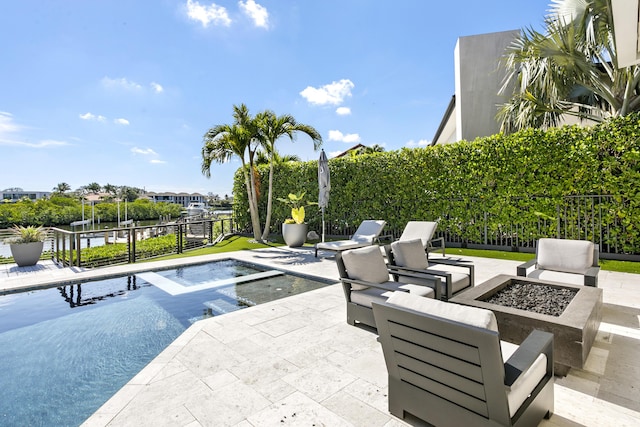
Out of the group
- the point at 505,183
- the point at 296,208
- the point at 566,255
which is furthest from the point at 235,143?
the point at 566,255

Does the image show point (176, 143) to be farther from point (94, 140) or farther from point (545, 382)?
point (545, 382)

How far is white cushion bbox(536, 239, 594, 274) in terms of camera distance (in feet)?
14.4

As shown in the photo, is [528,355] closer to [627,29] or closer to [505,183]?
[627,29]

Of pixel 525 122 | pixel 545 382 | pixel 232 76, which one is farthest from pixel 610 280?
pixel 232 76

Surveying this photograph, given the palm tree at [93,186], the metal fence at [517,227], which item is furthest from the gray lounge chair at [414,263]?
the palm tree at [93,186]

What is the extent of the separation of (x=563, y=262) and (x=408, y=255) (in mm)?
2312

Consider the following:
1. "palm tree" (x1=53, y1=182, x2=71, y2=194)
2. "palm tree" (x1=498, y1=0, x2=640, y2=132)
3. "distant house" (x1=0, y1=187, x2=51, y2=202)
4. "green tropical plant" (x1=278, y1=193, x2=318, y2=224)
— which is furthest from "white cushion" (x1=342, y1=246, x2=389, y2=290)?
"palm tree" (x1=53, y1=182, x2=71, y2=194)

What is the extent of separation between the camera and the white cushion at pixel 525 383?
1.64 metres

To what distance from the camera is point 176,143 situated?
3306 centimetres

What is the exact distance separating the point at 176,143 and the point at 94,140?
12.8m

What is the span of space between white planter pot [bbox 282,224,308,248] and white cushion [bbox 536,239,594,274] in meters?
7.23

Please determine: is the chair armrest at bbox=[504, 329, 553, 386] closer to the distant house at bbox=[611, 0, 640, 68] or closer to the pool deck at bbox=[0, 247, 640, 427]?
the pool deck at bbox=[0, 247, 640, 427]

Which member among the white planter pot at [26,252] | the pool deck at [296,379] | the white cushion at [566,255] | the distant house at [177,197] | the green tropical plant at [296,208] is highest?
the distant house at [177,197]

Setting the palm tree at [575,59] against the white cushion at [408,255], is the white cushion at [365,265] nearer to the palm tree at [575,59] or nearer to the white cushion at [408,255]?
the white cushion at [408,255]
